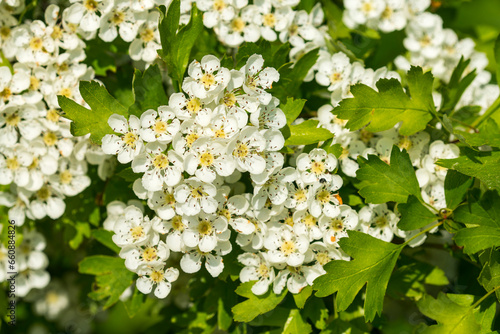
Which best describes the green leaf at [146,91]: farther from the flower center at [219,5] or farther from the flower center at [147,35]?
the flower center at [219,5]

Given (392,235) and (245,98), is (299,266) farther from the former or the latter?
(245,98)

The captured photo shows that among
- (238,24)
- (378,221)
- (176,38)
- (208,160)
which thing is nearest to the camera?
(208,160)

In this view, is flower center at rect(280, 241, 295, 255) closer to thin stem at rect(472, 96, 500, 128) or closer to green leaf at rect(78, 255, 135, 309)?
green leaf at rect(78, 255, 135, 309)

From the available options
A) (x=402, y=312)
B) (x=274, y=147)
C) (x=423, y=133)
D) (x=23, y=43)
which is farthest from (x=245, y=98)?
(x=402, y=312)

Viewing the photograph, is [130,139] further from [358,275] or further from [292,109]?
[358,275]

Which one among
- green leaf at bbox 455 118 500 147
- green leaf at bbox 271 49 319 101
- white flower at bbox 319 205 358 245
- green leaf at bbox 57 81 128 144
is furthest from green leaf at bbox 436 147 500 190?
green leaf at bbox 57 81 128 144

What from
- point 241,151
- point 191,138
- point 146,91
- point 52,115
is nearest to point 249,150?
point 241,151
